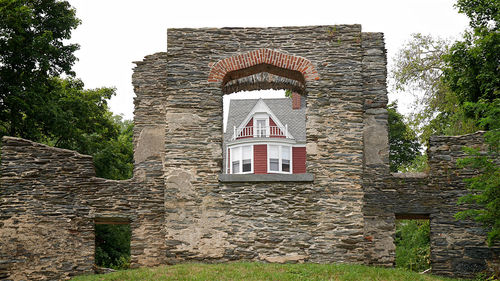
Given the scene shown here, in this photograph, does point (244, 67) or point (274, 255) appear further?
point (244, 67)

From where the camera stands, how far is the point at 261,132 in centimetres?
3055

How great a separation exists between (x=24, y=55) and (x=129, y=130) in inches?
564

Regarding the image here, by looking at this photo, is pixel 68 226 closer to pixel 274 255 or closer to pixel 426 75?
pixel 274 255

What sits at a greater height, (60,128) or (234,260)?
(60,128)

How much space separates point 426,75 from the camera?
20.3m

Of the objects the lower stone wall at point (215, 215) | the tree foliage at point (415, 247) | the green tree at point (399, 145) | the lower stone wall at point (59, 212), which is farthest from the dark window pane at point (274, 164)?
the lower stone wall at point (59, 212)

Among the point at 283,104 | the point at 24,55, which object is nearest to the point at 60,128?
the point at 24,55

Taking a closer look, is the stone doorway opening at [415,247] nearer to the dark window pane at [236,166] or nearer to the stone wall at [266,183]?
the stone wall at [266,183]

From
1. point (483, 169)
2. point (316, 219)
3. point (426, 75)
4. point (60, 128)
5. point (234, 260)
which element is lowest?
point (234, 260)

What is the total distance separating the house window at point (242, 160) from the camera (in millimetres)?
29750

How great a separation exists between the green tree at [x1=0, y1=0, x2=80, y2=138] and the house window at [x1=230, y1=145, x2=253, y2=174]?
13.6 m

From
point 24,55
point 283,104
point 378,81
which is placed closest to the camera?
point 378,81

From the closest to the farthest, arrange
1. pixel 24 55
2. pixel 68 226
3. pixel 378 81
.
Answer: pixel 68 226
pixel 378 81
pixel 24 55

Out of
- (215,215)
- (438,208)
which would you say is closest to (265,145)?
(438,208)
